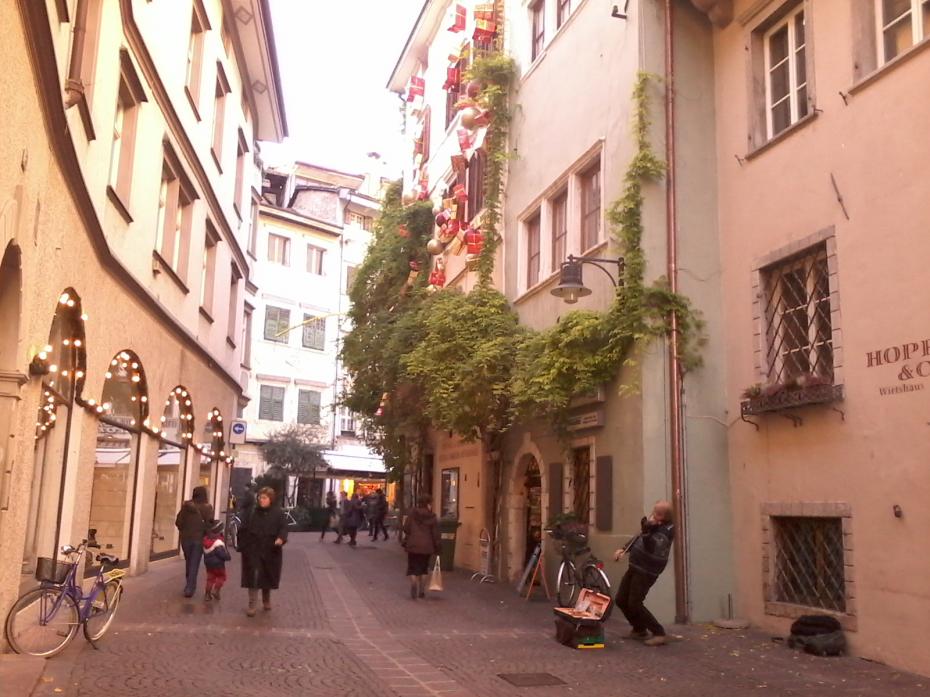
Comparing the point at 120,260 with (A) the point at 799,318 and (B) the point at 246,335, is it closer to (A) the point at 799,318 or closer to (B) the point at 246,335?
(A) the point at 799,318

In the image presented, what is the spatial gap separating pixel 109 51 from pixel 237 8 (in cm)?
1014

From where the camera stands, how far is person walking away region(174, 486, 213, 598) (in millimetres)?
13398

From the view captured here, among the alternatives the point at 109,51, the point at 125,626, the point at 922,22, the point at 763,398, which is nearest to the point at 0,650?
the point at 125,626

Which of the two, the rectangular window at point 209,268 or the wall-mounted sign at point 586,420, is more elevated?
the rectangular window at point 209,268

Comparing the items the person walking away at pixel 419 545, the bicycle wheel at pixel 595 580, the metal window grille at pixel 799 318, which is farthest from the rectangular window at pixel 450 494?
the metal window grille at pixel 799 318

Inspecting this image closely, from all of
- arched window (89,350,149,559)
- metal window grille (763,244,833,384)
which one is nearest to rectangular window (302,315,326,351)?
arched window (89,350,149,559)

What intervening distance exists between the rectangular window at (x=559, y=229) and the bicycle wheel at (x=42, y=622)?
9.70m

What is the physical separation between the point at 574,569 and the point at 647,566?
8.54 feet

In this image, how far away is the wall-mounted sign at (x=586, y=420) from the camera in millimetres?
13508

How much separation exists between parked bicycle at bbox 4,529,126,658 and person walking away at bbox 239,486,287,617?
263 centimetres

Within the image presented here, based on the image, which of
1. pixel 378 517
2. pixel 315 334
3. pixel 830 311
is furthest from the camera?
pixel 315 334

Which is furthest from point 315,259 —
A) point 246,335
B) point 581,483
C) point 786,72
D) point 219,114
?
point 786,72

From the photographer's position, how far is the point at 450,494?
22203mm

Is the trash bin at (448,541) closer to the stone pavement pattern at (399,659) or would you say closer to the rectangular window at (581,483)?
the rectangular window at (581,483)
